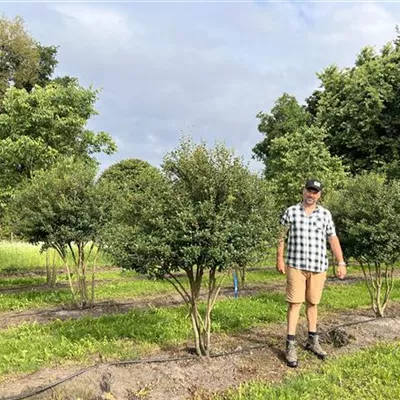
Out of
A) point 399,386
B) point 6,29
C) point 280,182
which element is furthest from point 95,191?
point 6,29

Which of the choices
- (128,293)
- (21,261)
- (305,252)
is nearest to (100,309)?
(128,293)

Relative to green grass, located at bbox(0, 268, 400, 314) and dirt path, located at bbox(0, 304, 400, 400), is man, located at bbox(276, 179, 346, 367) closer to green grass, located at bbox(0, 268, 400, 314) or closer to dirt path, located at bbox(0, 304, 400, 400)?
dirt path, located at bbox(0, 304, 400, 400)

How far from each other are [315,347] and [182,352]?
5.64 ft

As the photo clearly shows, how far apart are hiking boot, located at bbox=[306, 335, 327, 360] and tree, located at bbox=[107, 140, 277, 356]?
1.36 m

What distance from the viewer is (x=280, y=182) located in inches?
736

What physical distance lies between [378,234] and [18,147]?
1118 cm

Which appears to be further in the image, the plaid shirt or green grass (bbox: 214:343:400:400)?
the plaid shirt

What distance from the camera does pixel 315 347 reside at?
601 centimetres

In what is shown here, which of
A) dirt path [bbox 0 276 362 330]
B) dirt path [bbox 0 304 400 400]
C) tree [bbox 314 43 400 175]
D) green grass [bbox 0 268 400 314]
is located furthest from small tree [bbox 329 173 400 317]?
tree [bbox 314 43 400 175]

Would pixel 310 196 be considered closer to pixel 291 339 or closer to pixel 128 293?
pixel 291 339

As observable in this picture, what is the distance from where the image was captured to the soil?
478 centimetres

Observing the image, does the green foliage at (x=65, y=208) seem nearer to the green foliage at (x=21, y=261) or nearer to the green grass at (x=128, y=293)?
the green grass at (x=128, y=293)

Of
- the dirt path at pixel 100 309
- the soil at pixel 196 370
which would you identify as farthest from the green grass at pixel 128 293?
the soil at pixel 196 370

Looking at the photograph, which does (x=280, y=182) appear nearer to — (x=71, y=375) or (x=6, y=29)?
(x=71, y=375)
